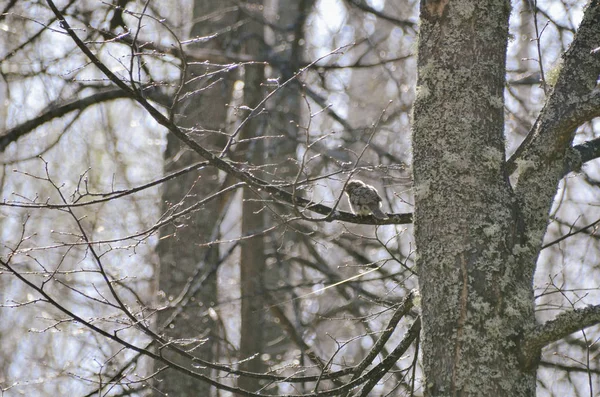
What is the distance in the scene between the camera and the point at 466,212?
265 centimetres

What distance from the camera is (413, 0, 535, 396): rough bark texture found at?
2.48 meters

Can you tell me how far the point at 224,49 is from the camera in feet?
Result: 23.0

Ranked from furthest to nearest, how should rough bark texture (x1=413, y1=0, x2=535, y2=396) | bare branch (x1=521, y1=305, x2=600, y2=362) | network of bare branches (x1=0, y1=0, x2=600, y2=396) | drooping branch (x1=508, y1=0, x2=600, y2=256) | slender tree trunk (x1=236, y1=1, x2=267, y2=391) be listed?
1. slender tree trunk (x1=236, y1=1, x2=267, y2=391)
2. network of bare branches (x1=0, y1=0, x2=600, y2=396)
3. drooping branch (x1=508, y1=0, x2=600, y2=256)
4. rough bark texture (x1=413, y1=0, x2=535, y2=396)
5. bare branch (x1=521, y1=305, x2=600, y2=362)

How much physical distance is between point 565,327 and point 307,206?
3.82 ft

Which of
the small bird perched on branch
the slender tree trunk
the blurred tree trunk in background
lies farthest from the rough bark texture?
the slender tree trunk

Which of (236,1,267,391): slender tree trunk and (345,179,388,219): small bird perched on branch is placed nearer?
(345,179,388,219): small bird perched on branch

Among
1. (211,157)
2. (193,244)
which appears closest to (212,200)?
(193,244)

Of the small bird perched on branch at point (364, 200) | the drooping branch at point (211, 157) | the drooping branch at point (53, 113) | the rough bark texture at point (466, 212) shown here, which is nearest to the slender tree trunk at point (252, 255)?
the drooping branch at point (53, 113)

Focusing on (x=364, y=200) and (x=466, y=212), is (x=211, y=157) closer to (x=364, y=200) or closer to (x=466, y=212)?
(x=466, y=212)

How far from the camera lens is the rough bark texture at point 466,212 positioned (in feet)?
8.13

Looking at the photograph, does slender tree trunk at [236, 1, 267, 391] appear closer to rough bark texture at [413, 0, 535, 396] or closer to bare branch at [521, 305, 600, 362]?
rough bark texture at [413, 0, 535, 396]

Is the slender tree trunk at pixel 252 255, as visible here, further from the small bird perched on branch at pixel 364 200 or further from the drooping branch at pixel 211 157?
the drooping branch at pixel 211 157

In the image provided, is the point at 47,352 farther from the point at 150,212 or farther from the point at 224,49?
the point at 224,49

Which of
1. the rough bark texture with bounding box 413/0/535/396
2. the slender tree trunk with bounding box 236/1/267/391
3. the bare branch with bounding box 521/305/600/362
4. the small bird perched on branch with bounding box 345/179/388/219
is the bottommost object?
the bare branch with bounding box 521/305/600/362
